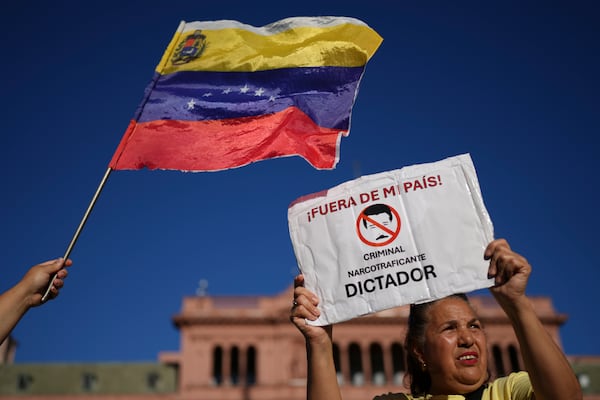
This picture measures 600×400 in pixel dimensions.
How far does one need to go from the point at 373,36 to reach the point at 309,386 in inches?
127

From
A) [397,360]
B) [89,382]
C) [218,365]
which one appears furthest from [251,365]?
[89,382]

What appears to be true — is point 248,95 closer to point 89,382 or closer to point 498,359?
point 498,359

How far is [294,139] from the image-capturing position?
537 cm

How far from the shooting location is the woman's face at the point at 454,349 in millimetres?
3428

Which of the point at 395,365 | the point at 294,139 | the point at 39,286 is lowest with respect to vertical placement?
the point at 39,286

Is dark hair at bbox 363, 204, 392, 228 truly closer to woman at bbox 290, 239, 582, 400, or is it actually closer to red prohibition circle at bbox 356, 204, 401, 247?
red prohibition circle at bbox 356, 204, 401, 247

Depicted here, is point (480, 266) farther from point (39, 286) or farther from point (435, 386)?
point (39, 286)

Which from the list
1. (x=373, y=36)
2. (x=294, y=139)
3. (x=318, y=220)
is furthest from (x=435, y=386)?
(x=373, y=36)

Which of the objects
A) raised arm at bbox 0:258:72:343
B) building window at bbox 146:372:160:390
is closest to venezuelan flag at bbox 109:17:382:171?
→ raised arm at bbox 0:258:72:343

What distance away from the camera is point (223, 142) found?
5734 mm

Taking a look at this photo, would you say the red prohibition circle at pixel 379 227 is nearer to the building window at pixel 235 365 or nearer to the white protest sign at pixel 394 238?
the white protest sign at pixel 394 238

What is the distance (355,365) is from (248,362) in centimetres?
692

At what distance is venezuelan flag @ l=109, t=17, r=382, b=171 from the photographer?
216 inches

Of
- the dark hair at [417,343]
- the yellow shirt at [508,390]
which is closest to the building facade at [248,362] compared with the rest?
the dark hair at [417,343]
